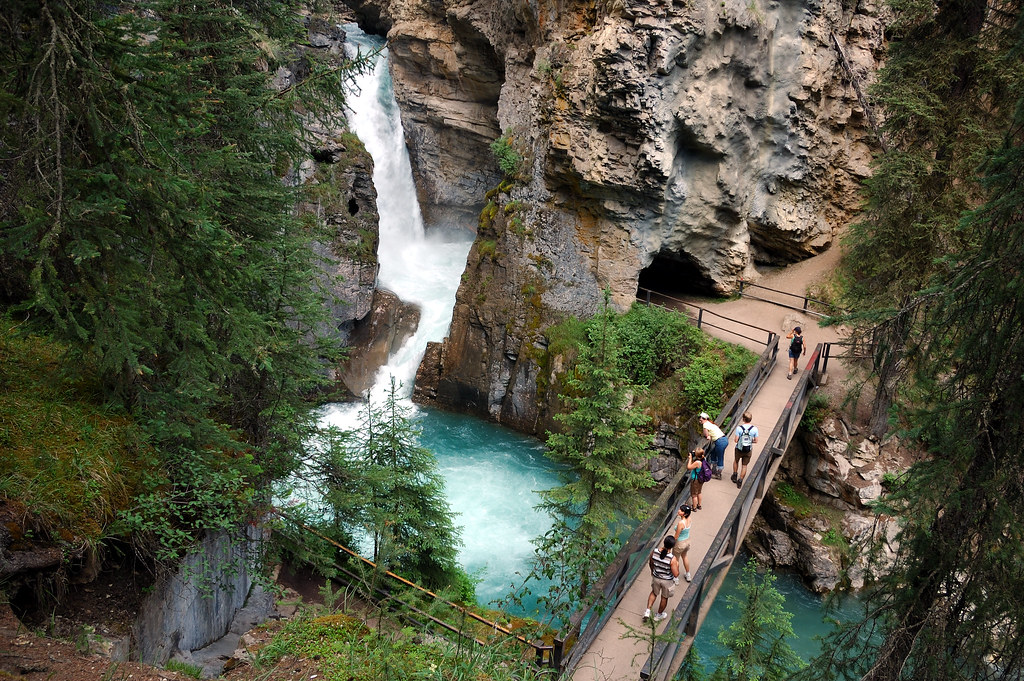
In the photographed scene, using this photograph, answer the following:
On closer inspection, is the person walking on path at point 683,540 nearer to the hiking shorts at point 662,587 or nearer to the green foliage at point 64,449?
the hiking shorts at point 662,587

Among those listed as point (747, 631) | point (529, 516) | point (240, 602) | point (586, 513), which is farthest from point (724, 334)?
point (240, 602)

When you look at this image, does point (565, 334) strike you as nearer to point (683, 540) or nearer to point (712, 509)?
point (712, 509)

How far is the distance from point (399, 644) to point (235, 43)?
24.1 ft

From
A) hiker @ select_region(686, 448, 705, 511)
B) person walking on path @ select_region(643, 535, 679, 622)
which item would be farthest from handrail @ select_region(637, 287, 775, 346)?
person walking on path @ select_region(643, 535, 679, 622)

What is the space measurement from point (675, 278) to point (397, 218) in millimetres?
11800

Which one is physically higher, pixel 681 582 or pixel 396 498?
pixel 396 498

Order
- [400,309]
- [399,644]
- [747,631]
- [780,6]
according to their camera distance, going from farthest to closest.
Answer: [400,309] → [780,6] → [747,631] → [399,644]

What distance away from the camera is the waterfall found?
80.5ft

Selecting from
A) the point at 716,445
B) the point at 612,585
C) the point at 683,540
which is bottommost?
the point at 612,585

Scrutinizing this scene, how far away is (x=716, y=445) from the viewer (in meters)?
11.5

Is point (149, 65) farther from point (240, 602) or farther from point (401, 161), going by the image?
point (401, 161)

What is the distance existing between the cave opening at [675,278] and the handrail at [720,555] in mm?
6202

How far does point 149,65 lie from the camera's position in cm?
569

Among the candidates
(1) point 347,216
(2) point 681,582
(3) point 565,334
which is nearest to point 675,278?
(3) point 565,334
